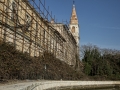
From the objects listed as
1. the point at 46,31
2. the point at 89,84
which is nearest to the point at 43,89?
the point at 46,31

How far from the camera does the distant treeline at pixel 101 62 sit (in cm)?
5261

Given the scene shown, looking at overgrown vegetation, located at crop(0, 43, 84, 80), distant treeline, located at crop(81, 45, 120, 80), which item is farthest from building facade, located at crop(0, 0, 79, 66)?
distant treeline, located at crop(81, 45, 120, 80)

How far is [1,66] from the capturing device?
13391 millimetres

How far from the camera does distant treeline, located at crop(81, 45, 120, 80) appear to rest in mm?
52606

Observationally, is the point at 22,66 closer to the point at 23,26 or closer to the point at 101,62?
the point at 23,26

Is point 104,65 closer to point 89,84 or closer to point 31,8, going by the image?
point 89,84

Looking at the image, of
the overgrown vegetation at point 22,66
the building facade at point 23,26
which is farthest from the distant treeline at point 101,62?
the overgrown vegetation at point 22,66

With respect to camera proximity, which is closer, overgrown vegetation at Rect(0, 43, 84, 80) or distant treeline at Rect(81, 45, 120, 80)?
overgrown vegetation at Rect(0, 43, 84, 80)

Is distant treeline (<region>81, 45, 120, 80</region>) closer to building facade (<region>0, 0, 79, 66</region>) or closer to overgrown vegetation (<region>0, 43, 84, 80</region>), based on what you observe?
building facade (<region>0, 0, 79, 66</region>)

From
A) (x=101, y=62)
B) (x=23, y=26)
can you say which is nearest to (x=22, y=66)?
(x=23, y=26)

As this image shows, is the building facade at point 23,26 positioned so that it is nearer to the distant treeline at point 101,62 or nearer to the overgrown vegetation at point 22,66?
the overgrown vegetation at point 22,66

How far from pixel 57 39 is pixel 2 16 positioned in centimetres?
2020

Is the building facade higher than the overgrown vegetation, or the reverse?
the building facade

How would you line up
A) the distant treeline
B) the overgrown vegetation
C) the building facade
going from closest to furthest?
the overgrown vegetation → the building facade → the distant treeline
